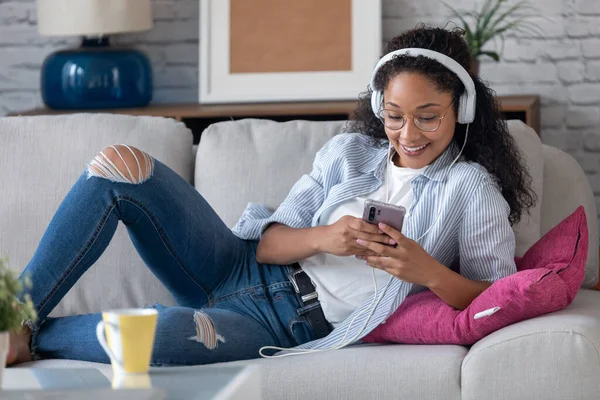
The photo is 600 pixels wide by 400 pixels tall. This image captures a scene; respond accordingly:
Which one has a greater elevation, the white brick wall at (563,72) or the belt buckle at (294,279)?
the white brick wall at (563,72)

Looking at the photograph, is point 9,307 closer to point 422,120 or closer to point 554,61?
point 422,120

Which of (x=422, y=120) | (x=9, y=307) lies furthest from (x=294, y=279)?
(x=9, y=307)

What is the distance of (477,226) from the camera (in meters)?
1.93

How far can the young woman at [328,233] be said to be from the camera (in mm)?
1878

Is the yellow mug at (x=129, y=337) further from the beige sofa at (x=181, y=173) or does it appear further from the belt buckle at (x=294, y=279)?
the belt buckle at (x=294, y=279)

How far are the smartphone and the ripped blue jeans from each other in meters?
0.31

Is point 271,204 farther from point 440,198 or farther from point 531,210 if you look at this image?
point 531,210

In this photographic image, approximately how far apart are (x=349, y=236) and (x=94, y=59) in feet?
5.24

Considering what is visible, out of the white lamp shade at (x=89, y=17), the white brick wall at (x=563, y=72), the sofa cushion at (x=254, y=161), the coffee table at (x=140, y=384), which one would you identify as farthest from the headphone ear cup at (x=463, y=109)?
the white lamp shade at (x=89, y=17)

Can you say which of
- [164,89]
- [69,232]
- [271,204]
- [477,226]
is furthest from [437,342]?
[164,89]

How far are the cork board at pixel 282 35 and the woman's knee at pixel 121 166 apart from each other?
1382 mm

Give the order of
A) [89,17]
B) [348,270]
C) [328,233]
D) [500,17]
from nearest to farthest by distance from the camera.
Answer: [328,233] → [348,270] → [89,17] → [500,17]

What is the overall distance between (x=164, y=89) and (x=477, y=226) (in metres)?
1.85

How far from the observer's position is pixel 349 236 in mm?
1889
